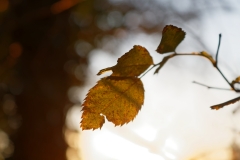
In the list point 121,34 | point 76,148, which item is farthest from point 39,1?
point 76,148

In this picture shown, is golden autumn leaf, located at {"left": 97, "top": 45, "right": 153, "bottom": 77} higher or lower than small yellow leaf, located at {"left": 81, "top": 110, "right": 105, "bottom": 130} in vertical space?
higher

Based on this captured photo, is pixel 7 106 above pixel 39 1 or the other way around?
the other way around

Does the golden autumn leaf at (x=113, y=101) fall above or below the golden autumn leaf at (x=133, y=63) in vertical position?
below

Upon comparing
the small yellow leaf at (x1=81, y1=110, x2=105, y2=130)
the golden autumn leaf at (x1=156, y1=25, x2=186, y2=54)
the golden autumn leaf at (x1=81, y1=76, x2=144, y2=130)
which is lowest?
the small yellow leaf at (x1=81, y1=110, x2=105, y2=130)

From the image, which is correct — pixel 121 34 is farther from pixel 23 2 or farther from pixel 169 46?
pixel 169 46

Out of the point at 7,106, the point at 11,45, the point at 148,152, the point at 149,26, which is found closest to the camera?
the point at 148,152

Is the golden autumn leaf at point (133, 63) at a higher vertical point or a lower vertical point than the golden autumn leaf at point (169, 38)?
lower

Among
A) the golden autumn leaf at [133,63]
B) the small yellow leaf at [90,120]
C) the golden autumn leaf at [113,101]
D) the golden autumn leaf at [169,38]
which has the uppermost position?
the golden autumn leaf at [169,38]
